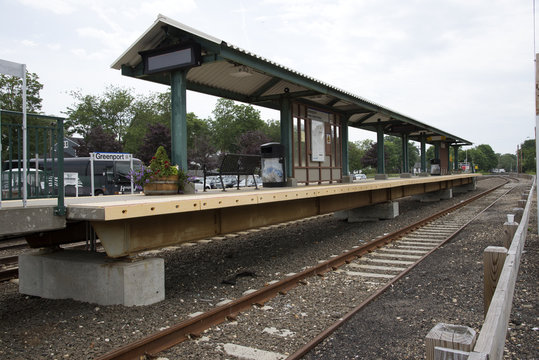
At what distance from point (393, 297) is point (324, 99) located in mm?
9118

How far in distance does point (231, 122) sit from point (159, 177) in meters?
80.2

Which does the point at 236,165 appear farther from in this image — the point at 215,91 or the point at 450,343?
the point at 450,343

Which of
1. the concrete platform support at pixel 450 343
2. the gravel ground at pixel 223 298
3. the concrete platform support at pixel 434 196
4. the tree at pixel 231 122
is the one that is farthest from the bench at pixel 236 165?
the tree at pixel 231 122

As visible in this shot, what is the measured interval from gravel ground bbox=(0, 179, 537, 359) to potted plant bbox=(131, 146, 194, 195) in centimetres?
156

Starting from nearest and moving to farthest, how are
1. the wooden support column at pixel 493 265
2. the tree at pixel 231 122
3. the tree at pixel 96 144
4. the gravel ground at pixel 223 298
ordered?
1. the wooden support column at pixel 493 265
2. the gravel ground at pixel 223 298
3. the tree at pixel 96 144
4. the tree at pixel 231 122

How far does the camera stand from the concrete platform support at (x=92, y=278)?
5.39 metres

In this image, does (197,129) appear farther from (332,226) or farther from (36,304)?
(36,304)

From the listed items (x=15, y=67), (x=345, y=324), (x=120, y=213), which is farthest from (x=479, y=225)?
(x=15, y=67)

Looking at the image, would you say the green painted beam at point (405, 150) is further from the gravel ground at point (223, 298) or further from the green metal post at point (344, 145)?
the gravel ground at point (223, 298)

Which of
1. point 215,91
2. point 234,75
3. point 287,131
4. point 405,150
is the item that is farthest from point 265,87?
point 405,150

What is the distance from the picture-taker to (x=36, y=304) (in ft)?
19.0

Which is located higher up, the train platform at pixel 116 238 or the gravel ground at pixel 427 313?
the train platform at pixel 116 238

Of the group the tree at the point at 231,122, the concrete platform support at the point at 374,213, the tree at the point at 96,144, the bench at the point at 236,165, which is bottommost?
the concrete platform support at the point at 374,213

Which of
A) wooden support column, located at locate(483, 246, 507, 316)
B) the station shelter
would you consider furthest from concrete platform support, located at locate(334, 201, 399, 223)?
wooden support column, located at locate(483, 246, 507, 316)
